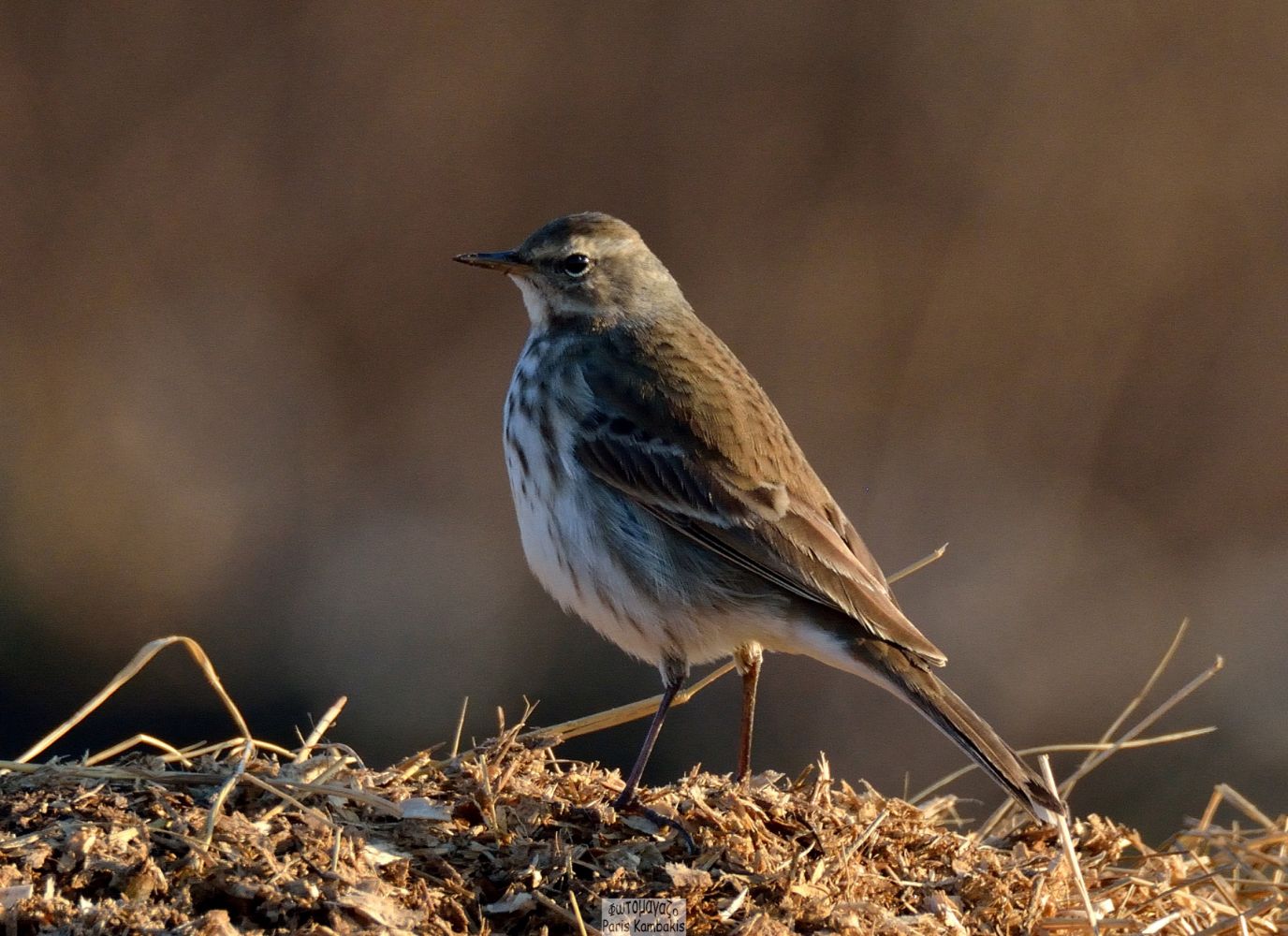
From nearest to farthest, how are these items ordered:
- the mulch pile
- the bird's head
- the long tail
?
the mulch pile, the long tail, the bird's head

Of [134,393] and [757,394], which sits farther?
[134,393]

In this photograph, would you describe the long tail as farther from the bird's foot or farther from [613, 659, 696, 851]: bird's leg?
the bird's foot

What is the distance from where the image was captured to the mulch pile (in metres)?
4.14

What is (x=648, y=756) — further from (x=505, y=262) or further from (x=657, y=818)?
(x=505, y=262)

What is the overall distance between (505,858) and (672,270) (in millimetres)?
8329

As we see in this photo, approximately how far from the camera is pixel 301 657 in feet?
40.0

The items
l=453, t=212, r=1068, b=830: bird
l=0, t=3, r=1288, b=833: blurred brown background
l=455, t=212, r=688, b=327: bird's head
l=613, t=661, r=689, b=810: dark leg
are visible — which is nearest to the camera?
l=613, t=661, r=689, b=810: dark leg

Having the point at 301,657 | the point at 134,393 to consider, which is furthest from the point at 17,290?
the point at 301,657

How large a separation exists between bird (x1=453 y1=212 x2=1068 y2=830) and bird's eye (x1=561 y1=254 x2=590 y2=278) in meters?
0.47

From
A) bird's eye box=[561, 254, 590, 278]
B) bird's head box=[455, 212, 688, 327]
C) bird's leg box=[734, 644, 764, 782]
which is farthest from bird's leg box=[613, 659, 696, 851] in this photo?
bird's eye box=[561, 254, 590, 278]

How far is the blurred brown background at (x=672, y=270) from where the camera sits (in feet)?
41.1

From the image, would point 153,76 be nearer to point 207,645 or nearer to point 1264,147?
point 207,645

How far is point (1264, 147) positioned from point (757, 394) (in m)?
8.08

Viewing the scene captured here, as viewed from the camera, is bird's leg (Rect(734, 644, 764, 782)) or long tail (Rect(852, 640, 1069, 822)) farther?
bird's leg (Rect(734, 644, 764, 782))
